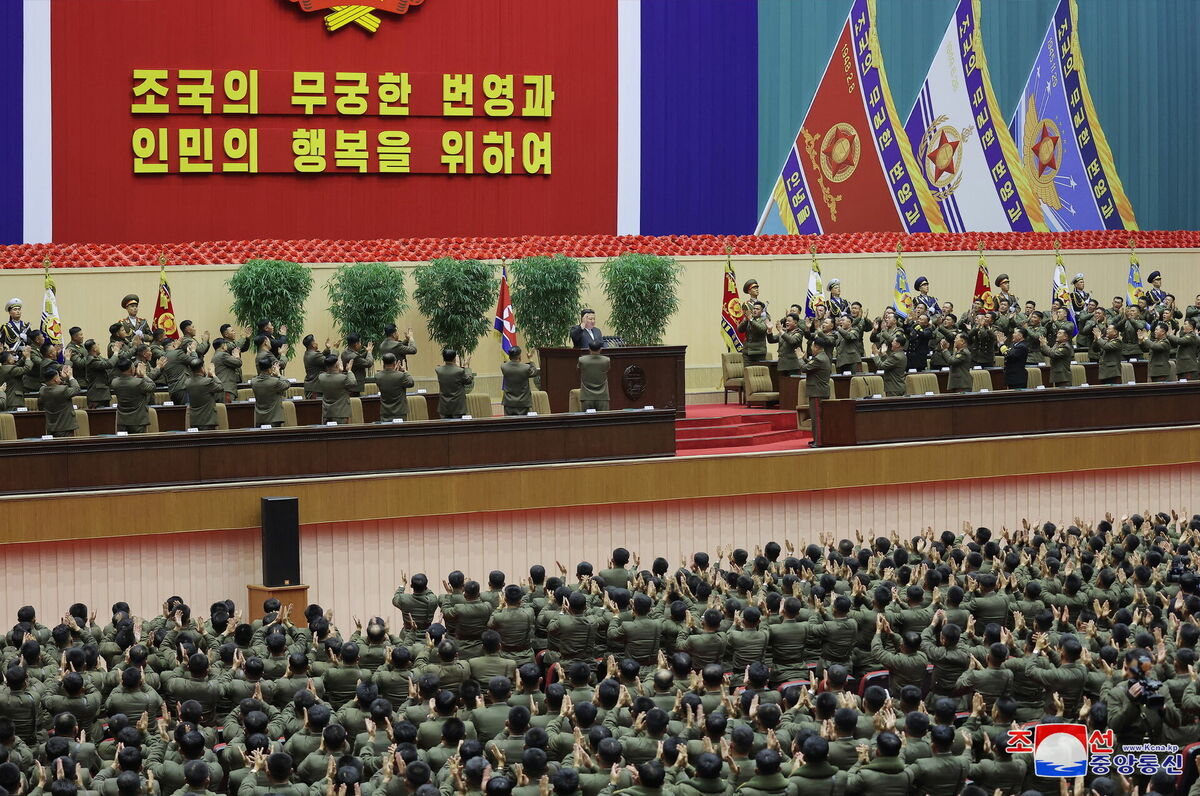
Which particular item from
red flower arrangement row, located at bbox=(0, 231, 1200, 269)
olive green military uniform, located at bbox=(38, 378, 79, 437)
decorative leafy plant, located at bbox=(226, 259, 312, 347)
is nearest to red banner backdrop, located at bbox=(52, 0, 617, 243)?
red flower arrangement row, located at bbox=(0, 231, 1200, 269)

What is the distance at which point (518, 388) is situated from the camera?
13344 mm

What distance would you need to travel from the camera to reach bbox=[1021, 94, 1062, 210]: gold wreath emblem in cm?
2212

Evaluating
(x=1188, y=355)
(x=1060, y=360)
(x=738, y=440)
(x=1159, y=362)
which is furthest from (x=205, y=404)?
(x=1188, y=355)

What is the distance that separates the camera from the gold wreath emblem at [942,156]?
21.6 metres

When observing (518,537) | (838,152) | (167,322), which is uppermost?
(838,152)

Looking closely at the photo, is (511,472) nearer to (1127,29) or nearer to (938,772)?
(938,772)

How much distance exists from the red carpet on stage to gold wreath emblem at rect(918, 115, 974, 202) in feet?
22.9

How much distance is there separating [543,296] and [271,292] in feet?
10.3

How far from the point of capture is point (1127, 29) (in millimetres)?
22688

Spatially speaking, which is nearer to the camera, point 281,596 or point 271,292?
point 281,596

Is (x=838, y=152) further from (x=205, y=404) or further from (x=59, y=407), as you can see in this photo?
(x=59, y=407)

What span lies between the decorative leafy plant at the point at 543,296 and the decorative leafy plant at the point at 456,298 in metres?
0.31

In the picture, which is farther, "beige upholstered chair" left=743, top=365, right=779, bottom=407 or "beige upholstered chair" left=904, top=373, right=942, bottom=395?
"beige upholstered chair" left=743, top=365, right=779, bottom=407

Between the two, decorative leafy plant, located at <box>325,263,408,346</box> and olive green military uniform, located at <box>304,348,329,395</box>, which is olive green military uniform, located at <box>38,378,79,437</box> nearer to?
olive green military uniform, located at <box>304,348,329,395</box>
